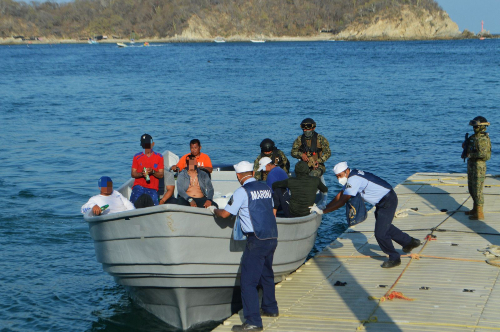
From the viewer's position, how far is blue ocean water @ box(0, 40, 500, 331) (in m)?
11.1

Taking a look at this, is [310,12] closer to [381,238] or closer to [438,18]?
[438,18]

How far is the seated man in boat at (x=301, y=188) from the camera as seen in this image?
872 cm

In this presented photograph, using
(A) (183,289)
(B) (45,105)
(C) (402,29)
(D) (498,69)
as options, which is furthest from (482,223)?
(C) (402,29)

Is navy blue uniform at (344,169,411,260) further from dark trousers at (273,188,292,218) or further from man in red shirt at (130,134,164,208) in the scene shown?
man in red shirt at (130,134,164,208)

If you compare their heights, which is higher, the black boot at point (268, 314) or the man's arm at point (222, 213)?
the man's arm at point (222, 213)

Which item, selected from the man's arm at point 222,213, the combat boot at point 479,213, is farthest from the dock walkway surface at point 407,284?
the man's arm at point 222,213

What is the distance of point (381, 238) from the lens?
349 inches

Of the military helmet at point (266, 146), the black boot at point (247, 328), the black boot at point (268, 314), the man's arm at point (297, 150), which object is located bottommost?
the black boot at point (268, 314)

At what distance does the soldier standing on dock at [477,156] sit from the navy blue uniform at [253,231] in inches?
211

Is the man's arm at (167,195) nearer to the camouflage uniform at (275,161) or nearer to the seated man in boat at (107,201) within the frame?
the seated man in boat at (107,201)

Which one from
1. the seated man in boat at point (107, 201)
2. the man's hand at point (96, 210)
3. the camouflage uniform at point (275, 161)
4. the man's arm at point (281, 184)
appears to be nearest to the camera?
the man's hand at point (96, 210)

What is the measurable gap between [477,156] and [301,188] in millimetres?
→ 3962

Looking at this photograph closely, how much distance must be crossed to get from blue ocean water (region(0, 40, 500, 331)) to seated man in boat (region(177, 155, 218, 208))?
193cm

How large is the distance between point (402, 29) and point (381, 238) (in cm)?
17430
